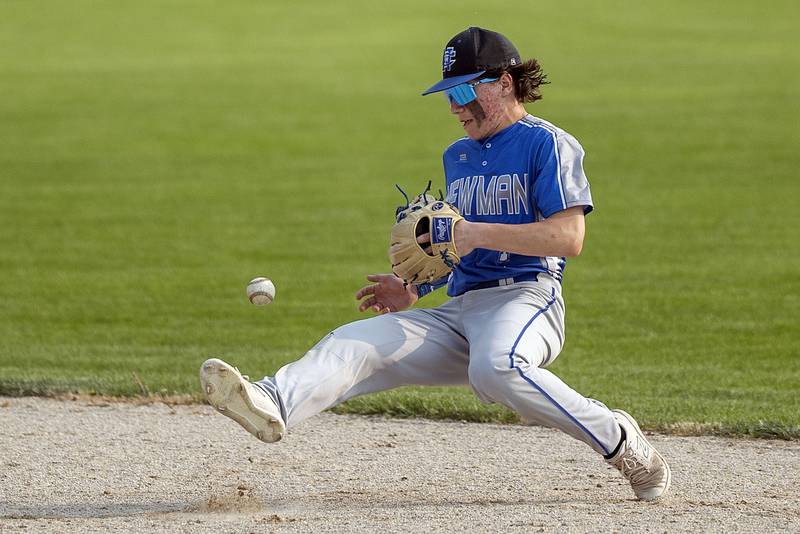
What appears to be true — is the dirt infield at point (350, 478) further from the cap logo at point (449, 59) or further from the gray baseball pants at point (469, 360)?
the cap logo at point (449, 59)

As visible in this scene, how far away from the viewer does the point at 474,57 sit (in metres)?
4.98

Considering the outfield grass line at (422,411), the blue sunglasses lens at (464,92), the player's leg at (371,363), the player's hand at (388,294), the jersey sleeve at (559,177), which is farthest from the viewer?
the outfield grass line at (422,411)

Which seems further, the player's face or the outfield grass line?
the outfield grass line

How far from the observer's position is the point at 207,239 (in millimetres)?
13711

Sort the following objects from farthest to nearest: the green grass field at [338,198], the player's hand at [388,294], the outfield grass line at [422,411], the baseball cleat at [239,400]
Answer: the green grass field at [338,198] < the outfield grass line at [422,411] < the player's hand at [388,294] < the baseball cleat at [239,400]

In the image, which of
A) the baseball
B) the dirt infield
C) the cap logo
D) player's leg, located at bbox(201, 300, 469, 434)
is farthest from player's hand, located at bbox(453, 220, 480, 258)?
the dirt infield

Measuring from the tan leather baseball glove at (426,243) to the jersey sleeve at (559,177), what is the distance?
0.33 metres

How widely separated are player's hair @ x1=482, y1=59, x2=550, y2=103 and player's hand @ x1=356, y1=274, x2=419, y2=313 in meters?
0.94

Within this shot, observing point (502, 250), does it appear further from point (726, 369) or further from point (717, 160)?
point (717, 160)

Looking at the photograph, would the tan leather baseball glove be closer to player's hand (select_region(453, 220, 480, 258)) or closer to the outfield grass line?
player's hand (select_region(453, 220, 480, 258))

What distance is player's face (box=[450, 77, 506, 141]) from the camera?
5059 millimetres

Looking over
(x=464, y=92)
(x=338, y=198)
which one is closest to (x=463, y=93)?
(x=464, y=92)

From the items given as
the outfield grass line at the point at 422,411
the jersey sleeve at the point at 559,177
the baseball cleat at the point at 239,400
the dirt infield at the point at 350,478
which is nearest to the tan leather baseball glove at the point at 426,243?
the jersey sleeve at the point at 559,177

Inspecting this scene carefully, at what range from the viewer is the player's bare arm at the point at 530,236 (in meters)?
4.67
